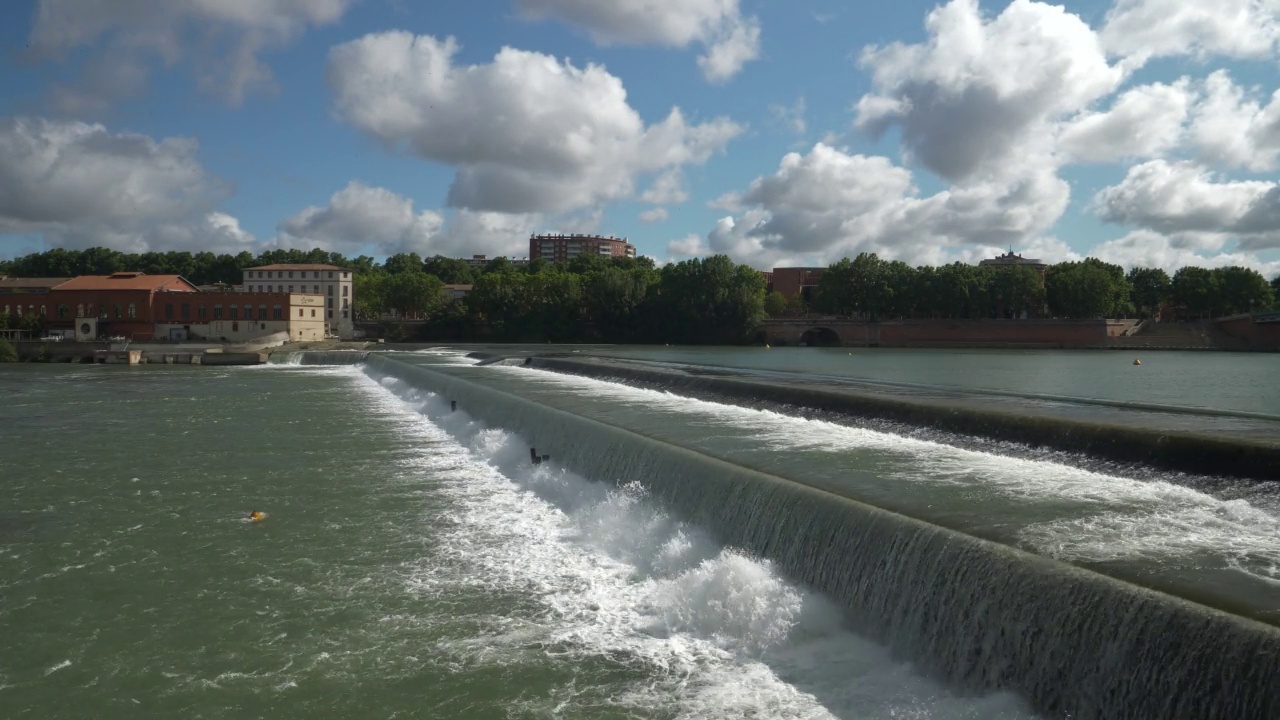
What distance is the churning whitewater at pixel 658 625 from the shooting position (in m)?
6.22

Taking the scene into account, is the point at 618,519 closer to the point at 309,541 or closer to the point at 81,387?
the point at 309,541

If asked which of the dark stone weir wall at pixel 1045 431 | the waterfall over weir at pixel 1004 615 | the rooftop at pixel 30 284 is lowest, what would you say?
the waterfall over weir at pixel 1004 615

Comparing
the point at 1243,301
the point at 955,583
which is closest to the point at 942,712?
the point at 955,583

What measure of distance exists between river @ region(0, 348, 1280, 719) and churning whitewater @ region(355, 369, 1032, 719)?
0.09ft

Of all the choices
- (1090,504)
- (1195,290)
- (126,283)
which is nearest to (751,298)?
(1195,290)

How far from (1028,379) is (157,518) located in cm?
3072

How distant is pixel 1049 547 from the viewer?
702cm

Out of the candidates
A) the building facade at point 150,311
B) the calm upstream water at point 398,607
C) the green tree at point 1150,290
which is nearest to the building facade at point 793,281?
the green tree at point 1150,290

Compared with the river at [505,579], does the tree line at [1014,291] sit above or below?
above

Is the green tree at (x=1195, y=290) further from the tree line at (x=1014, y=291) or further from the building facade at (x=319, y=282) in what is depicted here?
the building facade at (x=319, y=282)

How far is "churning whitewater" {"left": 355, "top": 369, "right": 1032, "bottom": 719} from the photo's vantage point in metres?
6.22

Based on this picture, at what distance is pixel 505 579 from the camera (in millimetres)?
9102

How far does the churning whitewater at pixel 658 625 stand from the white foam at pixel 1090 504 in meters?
1.72

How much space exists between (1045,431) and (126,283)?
7919 centimetres
